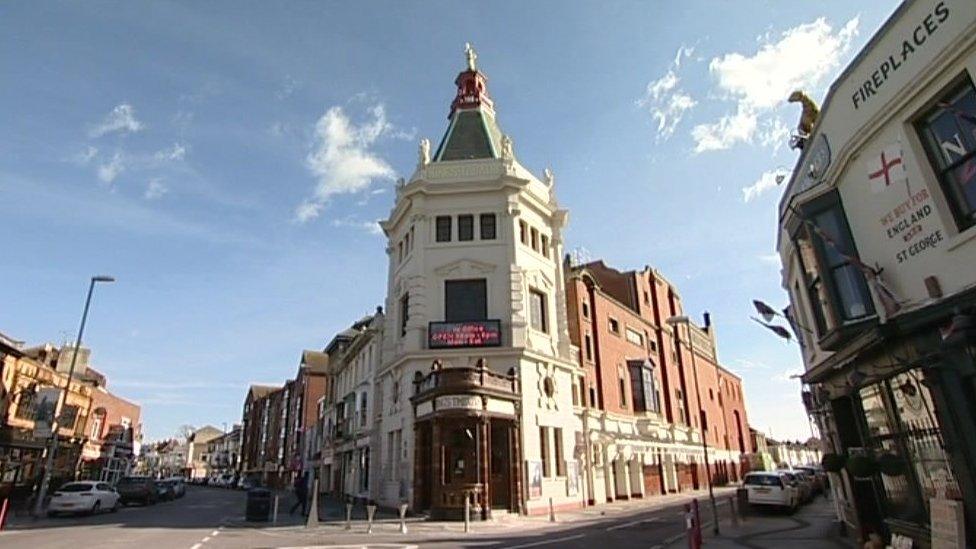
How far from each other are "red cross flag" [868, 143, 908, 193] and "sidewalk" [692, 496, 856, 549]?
27.3 ft

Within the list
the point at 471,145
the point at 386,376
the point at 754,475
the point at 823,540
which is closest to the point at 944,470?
the point at 823,540

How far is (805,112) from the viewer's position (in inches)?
504

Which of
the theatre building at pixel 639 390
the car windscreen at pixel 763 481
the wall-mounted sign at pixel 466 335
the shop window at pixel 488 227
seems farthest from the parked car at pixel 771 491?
the shop window at pixel 488 227

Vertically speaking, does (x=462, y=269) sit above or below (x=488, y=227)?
below

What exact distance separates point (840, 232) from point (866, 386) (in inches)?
115

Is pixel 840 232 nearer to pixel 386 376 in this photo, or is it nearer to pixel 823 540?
pixel 823 540

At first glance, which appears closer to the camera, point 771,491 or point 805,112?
point 805,112

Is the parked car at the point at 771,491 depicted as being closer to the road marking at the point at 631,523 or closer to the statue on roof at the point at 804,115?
the road marking at the point at 631,523

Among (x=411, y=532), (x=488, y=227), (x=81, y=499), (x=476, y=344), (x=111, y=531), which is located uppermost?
(x=488, y=227)

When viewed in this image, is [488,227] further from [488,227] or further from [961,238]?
[961,238]

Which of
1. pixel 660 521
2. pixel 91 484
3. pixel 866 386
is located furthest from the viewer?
pixel 91 484

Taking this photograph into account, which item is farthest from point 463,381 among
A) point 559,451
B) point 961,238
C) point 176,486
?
point 176,486

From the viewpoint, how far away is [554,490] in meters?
25.8

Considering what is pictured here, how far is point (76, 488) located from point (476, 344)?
19.4m
